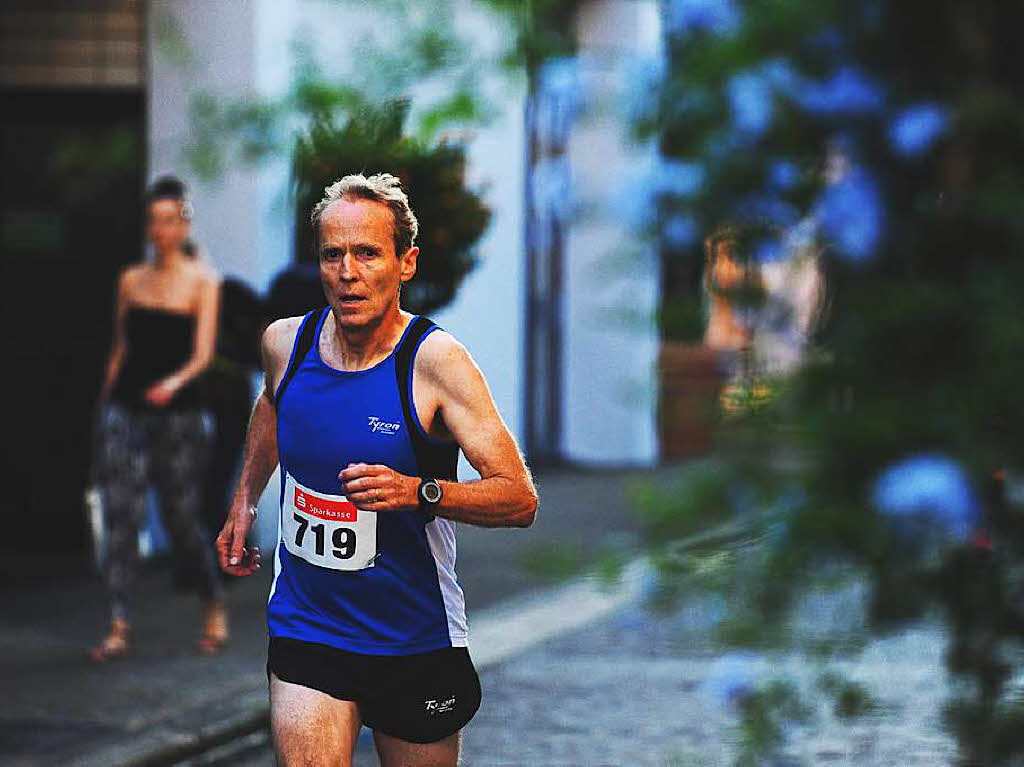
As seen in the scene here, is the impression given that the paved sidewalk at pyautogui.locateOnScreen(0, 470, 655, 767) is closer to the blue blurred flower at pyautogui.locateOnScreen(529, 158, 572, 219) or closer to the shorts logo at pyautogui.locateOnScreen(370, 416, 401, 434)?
the shorts logo at pyautogui.locateOnScreen(370, 416, 401, 434)

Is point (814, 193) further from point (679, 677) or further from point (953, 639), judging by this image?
point (679, 677)

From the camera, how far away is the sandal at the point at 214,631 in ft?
28.1

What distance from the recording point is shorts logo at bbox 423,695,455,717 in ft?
13.5

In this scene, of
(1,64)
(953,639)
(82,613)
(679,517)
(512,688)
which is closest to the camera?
(679,517)

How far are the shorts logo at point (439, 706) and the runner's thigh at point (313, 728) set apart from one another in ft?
0.47

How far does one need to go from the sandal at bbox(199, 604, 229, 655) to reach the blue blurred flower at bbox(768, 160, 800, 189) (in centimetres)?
648

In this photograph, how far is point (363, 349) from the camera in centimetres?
409

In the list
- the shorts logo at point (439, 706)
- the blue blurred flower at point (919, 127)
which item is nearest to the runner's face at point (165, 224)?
the shorts logo at point (439, 706)

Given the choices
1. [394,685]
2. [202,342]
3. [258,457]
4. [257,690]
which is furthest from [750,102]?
[202,342]

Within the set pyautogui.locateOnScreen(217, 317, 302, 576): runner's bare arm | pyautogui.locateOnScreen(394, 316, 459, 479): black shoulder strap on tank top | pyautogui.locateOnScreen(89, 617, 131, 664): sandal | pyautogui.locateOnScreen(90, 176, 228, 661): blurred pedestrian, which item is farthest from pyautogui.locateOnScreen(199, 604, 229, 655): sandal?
pyautogui.locateOnScreen(394, 316, 459, 479): black shoulder strap on tank top

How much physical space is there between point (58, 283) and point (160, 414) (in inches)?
156

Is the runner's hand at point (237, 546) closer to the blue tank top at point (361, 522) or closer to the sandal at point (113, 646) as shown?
the blue tank top at point (361, 522)

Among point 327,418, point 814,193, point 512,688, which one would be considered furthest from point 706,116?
point 512,688

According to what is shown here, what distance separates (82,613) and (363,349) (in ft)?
20.2
